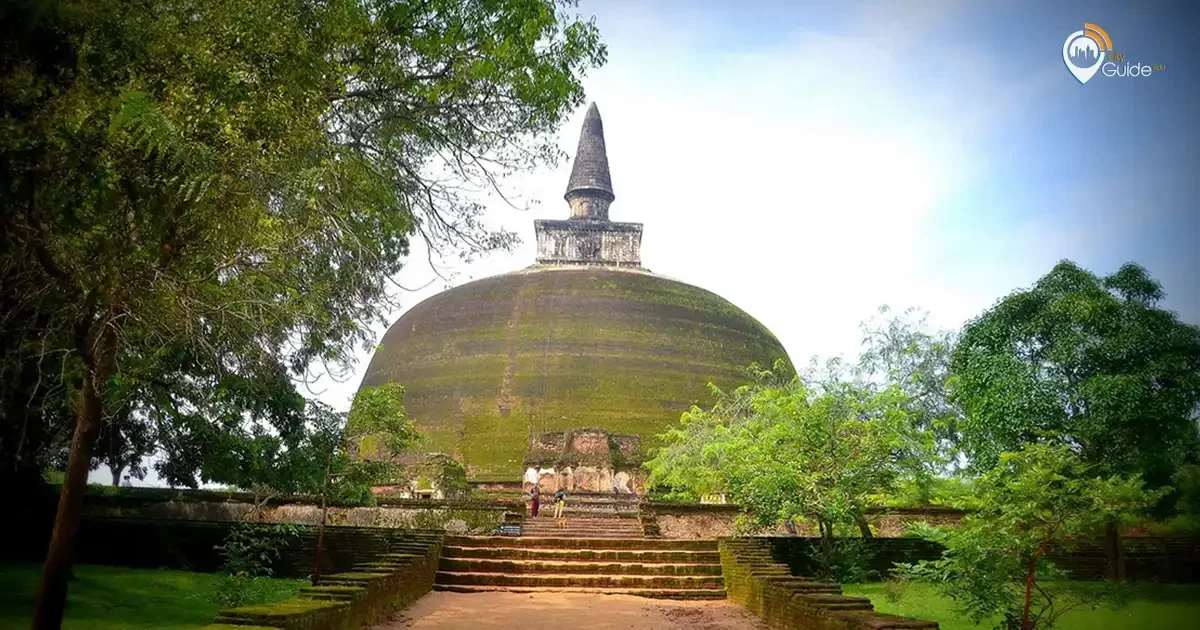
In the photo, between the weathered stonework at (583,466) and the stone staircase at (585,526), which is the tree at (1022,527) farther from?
the weathered stonework at (583,466)

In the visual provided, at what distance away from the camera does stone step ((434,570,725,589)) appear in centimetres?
1028

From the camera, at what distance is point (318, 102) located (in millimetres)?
7336

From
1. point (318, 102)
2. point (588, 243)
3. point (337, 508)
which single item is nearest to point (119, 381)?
point (318, 102)

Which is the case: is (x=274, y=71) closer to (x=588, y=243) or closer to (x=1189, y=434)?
(x=1189, y=434)

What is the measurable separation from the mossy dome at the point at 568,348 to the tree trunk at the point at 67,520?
70.9ft

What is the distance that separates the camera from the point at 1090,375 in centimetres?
1455

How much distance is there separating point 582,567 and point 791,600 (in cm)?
375

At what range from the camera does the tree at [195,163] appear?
5844 mm

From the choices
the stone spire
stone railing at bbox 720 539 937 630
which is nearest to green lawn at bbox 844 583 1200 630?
stone railing at bbox 720 539 937 630

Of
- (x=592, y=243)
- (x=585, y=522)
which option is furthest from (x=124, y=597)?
(x=592, y=243)

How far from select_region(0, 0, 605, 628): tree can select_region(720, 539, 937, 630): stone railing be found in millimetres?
4577

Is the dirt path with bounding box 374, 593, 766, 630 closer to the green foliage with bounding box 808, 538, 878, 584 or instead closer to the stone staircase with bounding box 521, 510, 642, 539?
the green foliage with bounding box 808, 538, 878, 584

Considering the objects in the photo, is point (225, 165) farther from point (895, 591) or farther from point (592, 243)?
point (592, 243)

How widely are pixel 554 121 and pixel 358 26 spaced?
7.90ft
